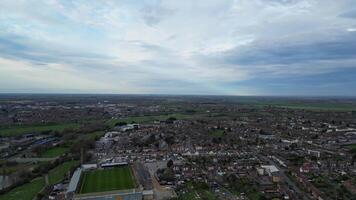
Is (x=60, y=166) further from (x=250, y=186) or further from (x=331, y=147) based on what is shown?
(x=331, y=147)

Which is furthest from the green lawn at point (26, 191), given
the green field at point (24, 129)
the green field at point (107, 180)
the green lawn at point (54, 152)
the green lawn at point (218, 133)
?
the green lawn at point (218, 133)

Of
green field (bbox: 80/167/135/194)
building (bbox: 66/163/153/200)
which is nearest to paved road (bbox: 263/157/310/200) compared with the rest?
building (bbox: 66/163/153/200)

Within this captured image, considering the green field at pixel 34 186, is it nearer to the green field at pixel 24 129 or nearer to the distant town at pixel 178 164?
the distant town at pixel 178 164

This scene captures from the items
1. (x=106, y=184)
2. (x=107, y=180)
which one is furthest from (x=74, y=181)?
(x=107, y=180)

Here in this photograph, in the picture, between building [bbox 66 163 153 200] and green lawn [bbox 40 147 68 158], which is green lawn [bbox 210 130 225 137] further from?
green lawn [bbox 40 147 68 158]

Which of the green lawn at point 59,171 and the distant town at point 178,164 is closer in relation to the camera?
the distant town at point 178,164
